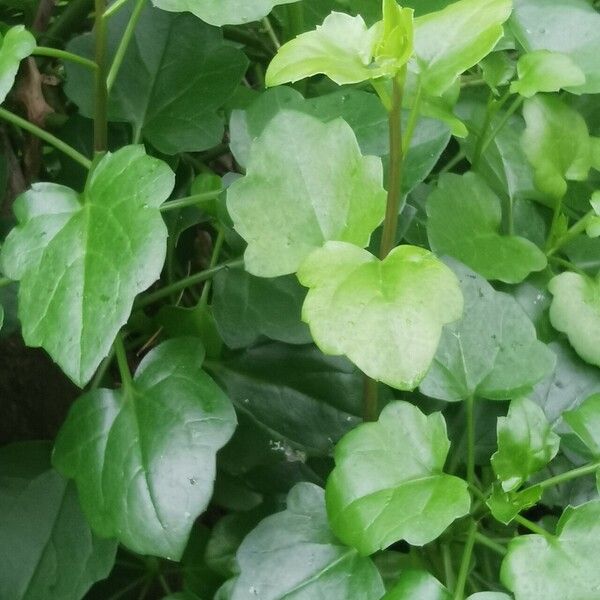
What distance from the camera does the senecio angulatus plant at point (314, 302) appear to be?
45 centimetres

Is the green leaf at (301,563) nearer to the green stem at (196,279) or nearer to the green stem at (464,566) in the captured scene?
the green stem at (464,566)

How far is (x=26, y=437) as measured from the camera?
0.87 meters

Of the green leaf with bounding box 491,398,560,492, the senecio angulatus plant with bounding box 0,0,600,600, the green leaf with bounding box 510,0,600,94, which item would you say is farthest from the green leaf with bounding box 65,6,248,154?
the green leaf with bounding box 491,398,560,492

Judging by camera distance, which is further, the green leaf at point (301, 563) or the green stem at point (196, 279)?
the green stem at point (196, 279)

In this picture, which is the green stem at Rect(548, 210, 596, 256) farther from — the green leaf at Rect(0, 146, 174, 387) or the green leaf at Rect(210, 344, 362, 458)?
the green leaf at Rect(0, 146, 174, 387)

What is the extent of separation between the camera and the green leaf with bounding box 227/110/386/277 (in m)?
0.47

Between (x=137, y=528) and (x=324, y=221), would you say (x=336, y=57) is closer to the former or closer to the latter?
(x=324, y=221)

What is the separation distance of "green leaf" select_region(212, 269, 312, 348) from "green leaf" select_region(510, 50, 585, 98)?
216 mm

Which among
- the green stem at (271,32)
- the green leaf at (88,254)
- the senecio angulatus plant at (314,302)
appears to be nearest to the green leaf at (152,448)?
the senecio angulatus plant at (314,302)

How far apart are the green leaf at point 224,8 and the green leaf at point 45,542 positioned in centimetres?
36

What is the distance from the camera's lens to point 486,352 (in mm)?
565

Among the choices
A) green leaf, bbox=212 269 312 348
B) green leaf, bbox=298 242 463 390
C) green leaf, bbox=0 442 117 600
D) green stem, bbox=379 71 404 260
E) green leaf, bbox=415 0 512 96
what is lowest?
green leaf, bbox=0 442 117 600

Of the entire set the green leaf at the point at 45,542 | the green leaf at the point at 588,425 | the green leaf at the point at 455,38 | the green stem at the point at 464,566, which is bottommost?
the green leaf at the point at 45,542

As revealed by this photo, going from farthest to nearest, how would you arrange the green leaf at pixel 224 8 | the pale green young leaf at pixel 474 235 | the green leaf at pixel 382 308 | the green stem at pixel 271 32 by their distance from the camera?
the green stem at pixel 271 32 < the pale green young leaf at pixel 474 235 < the green leaf at pixel 224 8 < the green leaf at pixel 382 308
